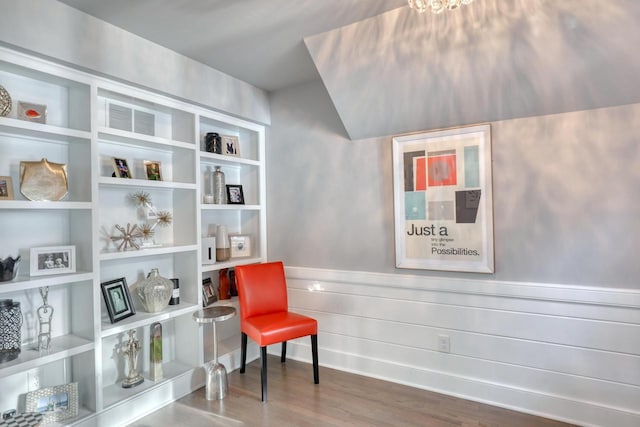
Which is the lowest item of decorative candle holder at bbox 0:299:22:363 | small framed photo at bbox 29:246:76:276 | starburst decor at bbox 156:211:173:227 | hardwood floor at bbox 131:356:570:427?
hardwood floor at bbox 131:356:570:427

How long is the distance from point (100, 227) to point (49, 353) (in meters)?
0.85

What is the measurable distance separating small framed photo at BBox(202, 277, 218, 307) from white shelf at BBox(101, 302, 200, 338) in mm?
259

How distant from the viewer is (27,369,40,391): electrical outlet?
2131 mm

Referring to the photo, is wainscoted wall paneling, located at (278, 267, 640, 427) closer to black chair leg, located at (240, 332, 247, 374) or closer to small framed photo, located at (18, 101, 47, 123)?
black chair leg, located at (240, 332, 247, 374)

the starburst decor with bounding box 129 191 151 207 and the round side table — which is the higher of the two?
the starburst decor with bounding box 129 191 151 207

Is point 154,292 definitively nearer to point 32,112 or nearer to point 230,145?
point 32,112

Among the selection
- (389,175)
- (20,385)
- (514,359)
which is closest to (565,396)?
(514,359)

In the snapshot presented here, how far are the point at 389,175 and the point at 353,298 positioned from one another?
108 centimetres

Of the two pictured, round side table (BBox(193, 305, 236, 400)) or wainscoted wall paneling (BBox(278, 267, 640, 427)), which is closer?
wainscoted wall paneling (BBox(278, 267, 640, 427))

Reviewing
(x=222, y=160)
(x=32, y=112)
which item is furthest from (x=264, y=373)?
(x=32, y=112)

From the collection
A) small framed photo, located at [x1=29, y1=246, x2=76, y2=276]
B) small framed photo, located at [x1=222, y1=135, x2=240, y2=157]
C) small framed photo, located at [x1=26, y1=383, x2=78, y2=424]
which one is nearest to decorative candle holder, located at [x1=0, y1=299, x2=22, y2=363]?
small framed photo, located at [x1=29, y1=246, x2=76, y2=276]

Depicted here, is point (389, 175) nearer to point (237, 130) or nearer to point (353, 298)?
point (353, 298)

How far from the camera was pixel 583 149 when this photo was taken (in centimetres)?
225

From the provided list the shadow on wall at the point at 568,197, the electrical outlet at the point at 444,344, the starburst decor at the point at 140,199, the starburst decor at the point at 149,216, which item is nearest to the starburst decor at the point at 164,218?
the starburst decor at the point at 149,216
